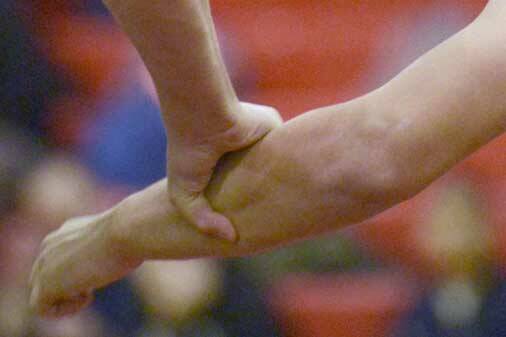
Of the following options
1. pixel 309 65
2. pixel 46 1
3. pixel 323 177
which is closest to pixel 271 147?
pixel 323 177

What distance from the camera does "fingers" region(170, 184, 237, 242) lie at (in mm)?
791

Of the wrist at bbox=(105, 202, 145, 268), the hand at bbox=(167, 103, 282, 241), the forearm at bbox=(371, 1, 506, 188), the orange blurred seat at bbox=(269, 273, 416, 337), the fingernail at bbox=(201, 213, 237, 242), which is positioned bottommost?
the orange blurred seat at bbox=(269, 273, 416, 337)

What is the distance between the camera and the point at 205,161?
76cm

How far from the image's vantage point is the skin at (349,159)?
0.67 metres

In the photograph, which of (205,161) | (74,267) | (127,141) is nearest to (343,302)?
(127,141)

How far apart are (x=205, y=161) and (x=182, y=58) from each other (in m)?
0.13

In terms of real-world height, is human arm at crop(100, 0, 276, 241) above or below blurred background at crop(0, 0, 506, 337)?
above

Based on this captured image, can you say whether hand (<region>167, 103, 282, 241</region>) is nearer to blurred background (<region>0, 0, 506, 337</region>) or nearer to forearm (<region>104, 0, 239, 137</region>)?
forearm (<region>104, 0, 239, 137</region>)

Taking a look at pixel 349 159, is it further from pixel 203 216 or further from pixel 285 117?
pixel 285 117

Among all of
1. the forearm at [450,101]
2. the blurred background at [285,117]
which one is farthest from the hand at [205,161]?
the blurred background at [285,117]

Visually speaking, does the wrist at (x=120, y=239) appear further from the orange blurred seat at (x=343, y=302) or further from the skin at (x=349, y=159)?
the orange blurred seat at (x=343, y=302)

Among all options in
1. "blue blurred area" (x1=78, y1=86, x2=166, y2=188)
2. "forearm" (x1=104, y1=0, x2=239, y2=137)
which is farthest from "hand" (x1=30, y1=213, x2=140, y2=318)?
"blue blurred area" (x1=78, y1=86, x2=166, y2=188)

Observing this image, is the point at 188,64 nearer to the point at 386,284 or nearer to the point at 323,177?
the point at 323,177

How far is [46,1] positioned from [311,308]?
0.75m
